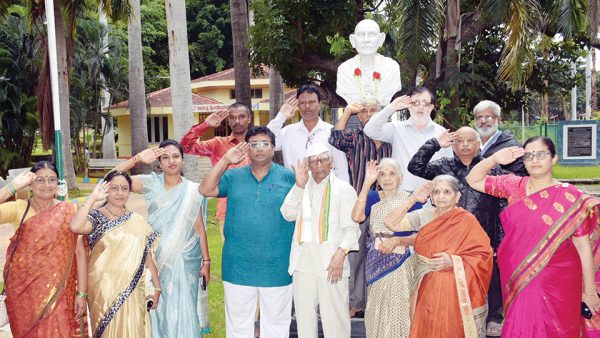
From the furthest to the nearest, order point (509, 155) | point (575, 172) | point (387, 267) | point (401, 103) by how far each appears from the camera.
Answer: point (575, 172) < point (401, 103) < point (387, 267) < point (509, 155)

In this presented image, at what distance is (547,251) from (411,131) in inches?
55.9

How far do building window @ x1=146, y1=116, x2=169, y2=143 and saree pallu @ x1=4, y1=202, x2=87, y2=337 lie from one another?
2721 centimetres

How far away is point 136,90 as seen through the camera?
17500 mm

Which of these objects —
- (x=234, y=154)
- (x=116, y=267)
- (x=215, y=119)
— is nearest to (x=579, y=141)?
(x=215, y=119)

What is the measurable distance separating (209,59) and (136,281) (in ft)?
97.4

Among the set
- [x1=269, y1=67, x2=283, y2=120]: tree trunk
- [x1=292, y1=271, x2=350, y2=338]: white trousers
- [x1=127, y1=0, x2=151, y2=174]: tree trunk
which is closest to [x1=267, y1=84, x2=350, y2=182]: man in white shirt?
[x1=292, y1=271, x2=350, y2=338]: white trousers

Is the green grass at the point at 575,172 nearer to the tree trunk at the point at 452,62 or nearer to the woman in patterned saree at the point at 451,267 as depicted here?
the tree trunk at the point at 452,62

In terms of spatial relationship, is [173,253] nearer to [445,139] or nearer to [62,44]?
[445,139]

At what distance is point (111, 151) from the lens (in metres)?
27.7

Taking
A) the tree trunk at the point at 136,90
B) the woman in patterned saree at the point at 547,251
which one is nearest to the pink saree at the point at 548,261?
the woman in patterned saree at the point at 547,251

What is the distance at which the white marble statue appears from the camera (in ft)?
17.6

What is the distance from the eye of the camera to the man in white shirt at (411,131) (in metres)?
4.66

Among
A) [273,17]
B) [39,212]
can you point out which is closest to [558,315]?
[39,212]

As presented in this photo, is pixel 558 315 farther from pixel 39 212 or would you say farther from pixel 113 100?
pixel 113 100
